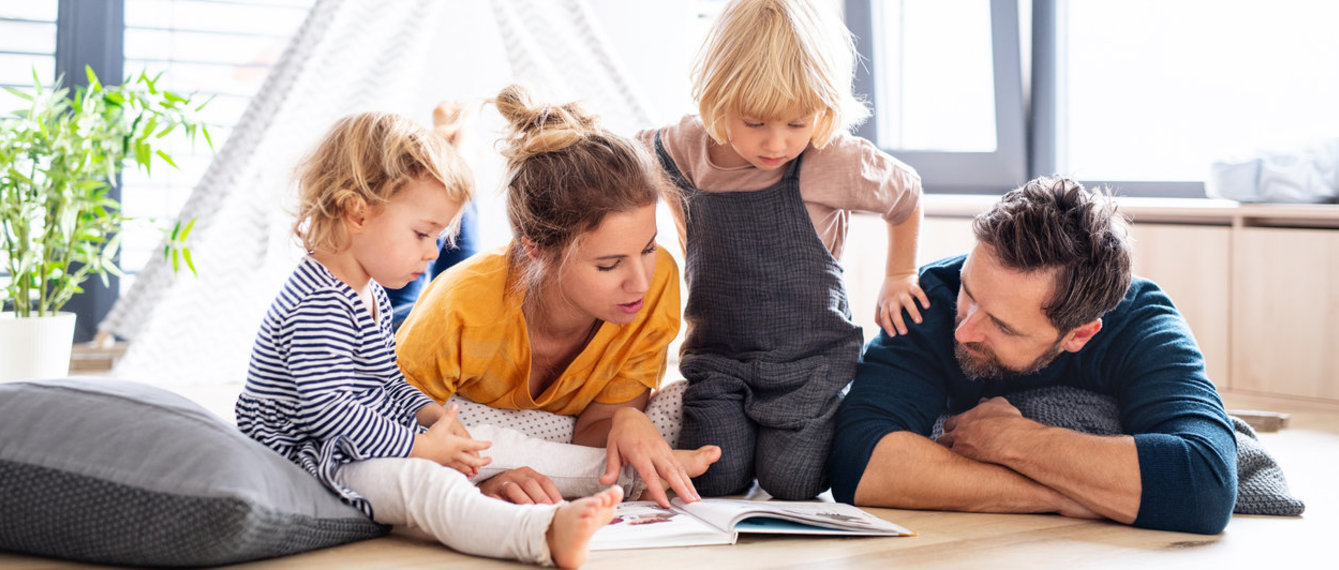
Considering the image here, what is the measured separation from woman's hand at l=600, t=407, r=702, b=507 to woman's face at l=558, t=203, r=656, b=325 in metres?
0.17

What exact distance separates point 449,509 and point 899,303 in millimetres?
786

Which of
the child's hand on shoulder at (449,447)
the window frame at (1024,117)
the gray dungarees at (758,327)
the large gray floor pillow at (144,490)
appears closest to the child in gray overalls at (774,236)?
the gray dungarees at (758,327)

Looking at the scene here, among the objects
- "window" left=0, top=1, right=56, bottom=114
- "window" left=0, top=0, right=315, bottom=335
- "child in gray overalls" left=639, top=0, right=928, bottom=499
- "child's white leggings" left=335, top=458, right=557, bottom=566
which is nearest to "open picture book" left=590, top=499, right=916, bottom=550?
"child's white leggings" left=335, top=458, right=557, bottom=566

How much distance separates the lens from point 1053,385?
1.80m

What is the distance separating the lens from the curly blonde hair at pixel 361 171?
1.55 metres

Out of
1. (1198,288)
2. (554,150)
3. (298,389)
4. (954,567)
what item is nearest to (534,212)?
(554,150)

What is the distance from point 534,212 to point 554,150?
10 centimetres

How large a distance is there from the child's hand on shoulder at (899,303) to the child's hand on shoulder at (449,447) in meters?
0.67

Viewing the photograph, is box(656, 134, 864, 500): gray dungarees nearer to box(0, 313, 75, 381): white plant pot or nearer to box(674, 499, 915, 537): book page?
box(674, 499, 915, 537): book page

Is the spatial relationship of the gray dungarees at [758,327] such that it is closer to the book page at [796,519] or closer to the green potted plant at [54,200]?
the book page at [796,519]

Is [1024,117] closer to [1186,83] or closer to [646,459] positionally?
[1186,83]

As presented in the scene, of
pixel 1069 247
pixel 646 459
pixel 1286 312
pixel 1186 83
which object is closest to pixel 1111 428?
pixel 1069 247

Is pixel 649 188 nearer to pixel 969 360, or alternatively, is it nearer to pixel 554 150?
pixel 554 150

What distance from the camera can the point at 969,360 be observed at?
1755 millimetres
